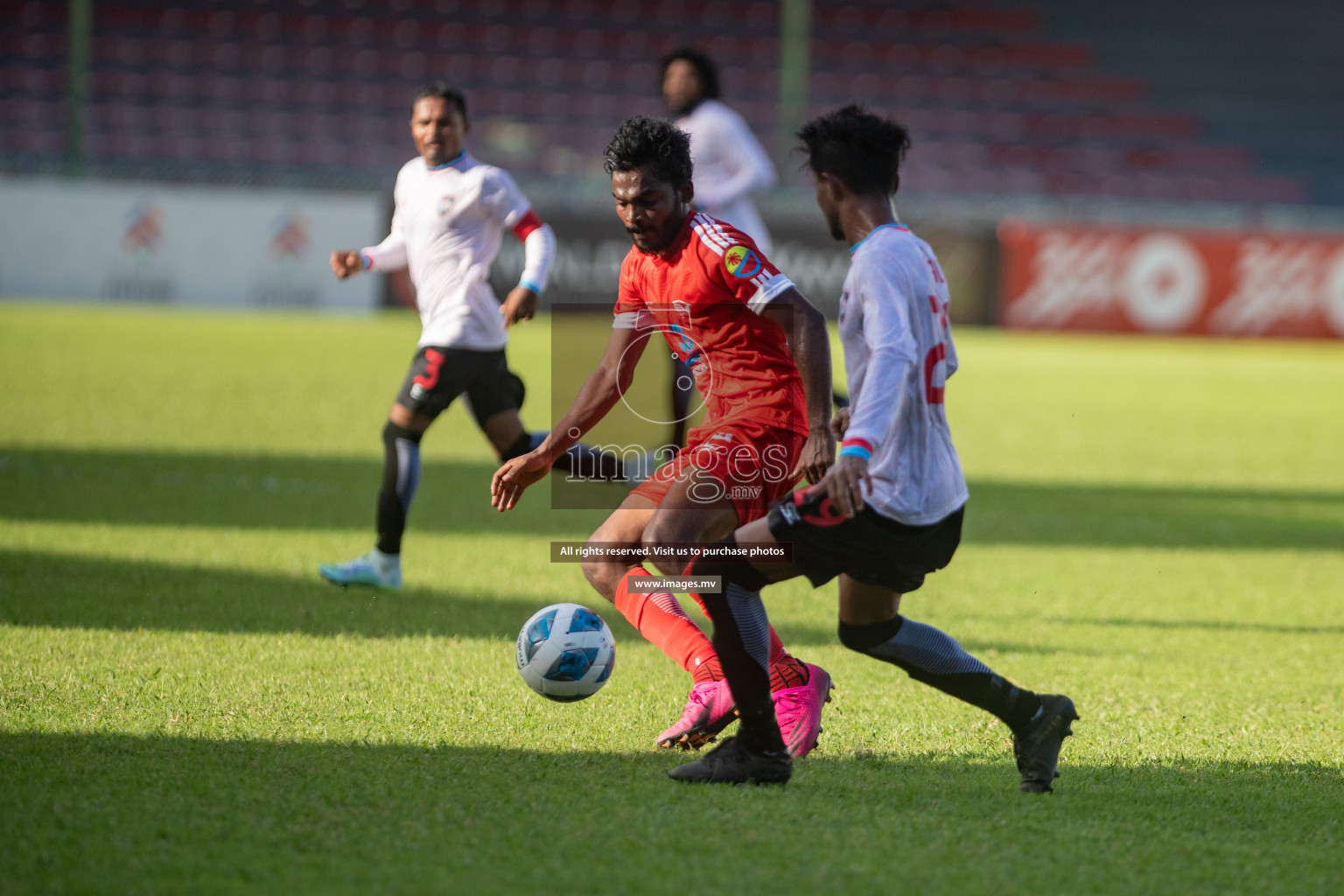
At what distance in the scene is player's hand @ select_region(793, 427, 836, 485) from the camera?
3.63 metres

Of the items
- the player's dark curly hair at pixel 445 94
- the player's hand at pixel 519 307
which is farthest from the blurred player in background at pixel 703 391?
the player's dark curly hair at pixel 445 94

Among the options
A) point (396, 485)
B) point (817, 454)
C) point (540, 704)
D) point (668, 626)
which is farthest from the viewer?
point (396, 485)

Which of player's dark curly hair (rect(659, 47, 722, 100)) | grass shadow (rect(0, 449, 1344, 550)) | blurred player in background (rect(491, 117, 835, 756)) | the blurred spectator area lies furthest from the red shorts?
the blurred spectator area

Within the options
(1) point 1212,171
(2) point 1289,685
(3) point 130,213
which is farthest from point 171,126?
(2) point 1289,685

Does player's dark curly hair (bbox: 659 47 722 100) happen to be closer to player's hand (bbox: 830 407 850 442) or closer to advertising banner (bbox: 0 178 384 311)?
player's hand (bbox: 830 407 850 442)

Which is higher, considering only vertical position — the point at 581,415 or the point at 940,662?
the point at 581,415

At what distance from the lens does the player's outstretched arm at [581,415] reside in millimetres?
3957

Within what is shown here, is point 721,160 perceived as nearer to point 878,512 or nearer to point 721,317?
point 721,317

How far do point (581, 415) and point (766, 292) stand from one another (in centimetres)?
65

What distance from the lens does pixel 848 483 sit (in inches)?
126

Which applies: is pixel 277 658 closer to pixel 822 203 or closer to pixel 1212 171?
pixel 822 203

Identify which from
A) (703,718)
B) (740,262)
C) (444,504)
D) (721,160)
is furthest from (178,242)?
(703,718)

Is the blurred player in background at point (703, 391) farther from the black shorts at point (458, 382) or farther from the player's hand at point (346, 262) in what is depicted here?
the player's hand at point (346, 262)

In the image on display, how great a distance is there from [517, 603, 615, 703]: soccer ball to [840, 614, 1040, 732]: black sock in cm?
86
